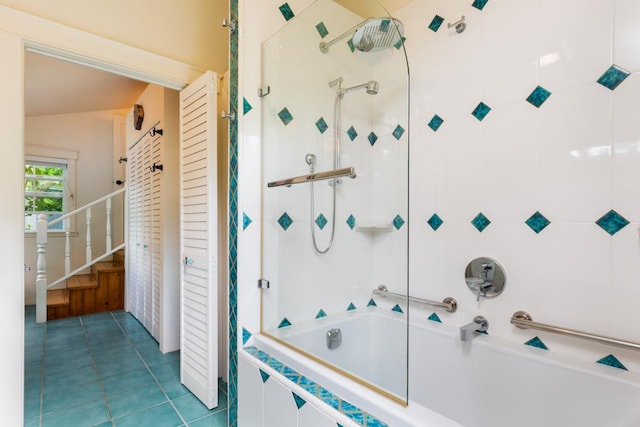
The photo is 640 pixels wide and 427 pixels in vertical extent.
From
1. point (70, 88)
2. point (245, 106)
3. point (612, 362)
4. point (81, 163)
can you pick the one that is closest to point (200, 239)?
point (245, 106)

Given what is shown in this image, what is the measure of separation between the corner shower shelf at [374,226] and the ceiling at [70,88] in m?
2.69

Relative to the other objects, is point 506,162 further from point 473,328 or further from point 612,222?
point 473,328

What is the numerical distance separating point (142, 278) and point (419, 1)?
11.6ft

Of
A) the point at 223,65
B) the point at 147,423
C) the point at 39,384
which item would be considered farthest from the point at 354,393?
the point at 39,384

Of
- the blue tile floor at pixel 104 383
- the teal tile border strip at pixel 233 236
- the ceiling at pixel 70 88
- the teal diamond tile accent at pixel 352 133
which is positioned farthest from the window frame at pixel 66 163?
the teal diamond tile accent at pixel 352 133

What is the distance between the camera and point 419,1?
1.81m

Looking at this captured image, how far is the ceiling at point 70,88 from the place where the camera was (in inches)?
112

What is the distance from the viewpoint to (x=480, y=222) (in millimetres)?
1563

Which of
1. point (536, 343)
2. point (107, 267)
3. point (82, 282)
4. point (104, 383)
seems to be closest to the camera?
point (536, 343)

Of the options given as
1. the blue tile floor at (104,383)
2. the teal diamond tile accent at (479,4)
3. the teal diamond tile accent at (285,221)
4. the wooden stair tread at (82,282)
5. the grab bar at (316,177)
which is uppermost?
the teal diamond tile accent at (479,4)

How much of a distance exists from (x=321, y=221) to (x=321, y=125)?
1.80 ft

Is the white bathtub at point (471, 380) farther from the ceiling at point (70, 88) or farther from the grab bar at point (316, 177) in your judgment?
the ceiling at point (70, 88)

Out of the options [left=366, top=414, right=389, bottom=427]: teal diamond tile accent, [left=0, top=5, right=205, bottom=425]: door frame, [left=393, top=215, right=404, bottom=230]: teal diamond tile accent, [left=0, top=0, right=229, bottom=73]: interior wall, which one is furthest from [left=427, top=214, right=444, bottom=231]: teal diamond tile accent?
[left=0, top=5, right=205, bottom=425]: door frame

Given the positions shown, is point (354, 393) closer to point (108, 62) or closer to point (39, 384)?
point (108, 62)
